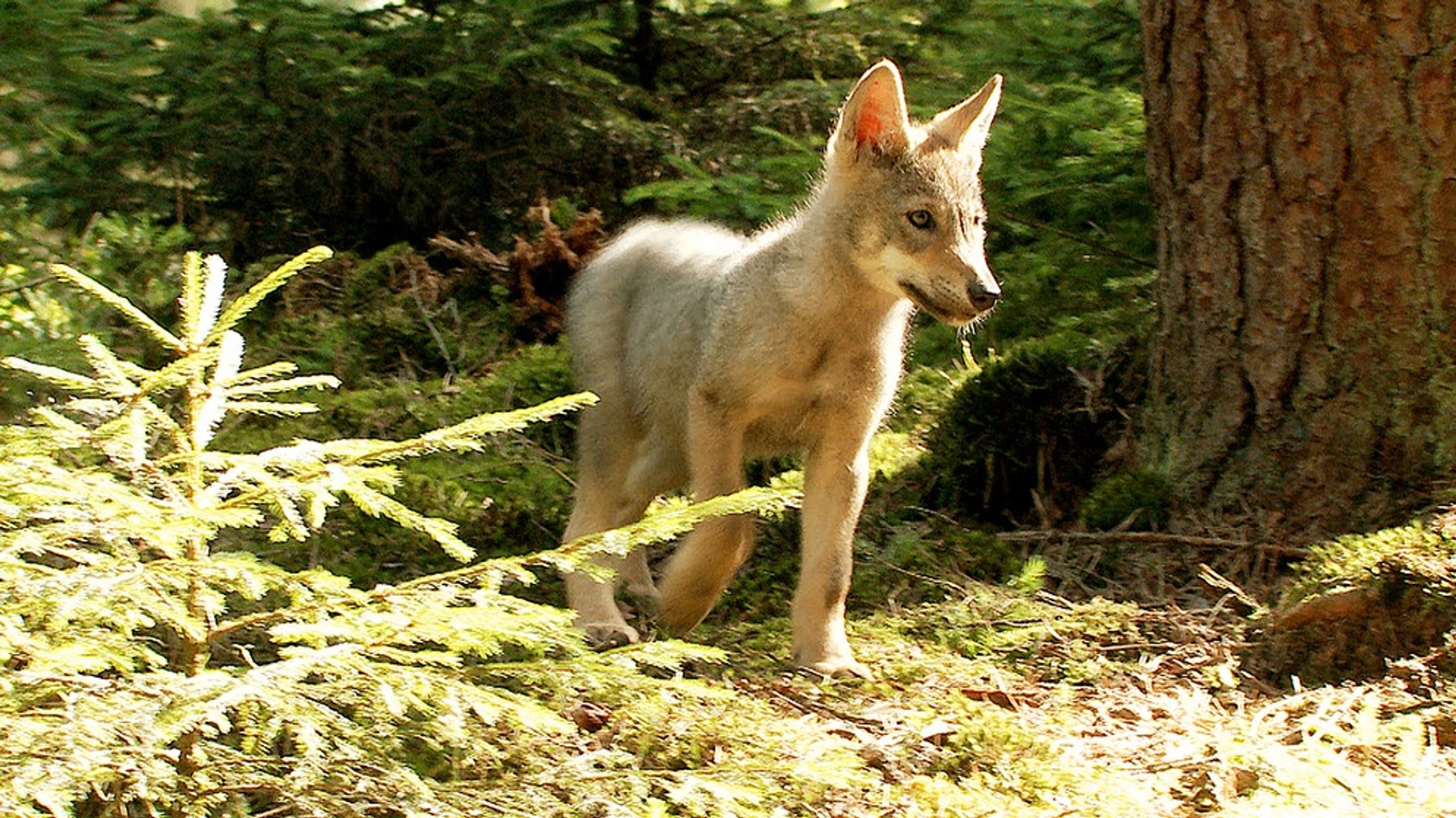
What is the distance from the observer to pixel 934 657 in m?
5.18

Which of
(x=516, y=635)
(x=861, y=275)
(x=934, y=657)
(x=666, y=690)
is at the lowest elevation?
(x=934, y=657)

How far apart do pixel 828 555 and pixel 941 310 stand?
908 mm

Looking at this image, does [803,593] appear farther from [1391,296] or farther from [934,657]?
[1391,296]

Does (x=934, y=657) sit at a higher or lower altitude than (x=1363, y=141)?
lower

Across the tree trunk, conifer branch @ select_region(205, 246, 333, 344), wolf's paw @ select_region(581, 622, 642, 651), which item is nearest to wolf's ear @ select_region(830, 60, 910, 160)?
the tree trunk

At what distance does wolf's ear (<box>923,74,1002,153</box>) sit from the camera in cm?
568

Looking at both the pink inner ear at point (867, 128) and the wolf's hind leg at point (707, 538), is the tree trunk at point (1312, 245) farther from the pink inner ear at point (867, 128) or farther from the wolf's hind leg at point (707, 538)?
the wolf's hind leg at point (707, 538)

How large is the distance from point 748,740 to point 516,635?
93cm

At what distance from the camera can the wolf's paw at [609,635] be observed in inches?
225

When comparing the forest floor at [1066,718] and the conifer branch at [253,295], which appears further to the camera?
the forest floor at [1066,718]

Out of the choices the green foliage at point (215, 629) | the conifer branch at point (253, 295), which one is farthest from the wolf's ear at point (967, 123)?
the conifer branch at point (253, 295)

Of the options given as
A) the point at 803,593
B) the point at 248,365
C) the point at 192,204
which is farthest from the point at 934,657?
the point at 192,204

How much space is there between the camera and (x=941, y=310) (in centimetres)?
514

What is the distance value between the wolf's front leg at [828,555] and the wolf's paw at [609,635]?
0.75 metres
